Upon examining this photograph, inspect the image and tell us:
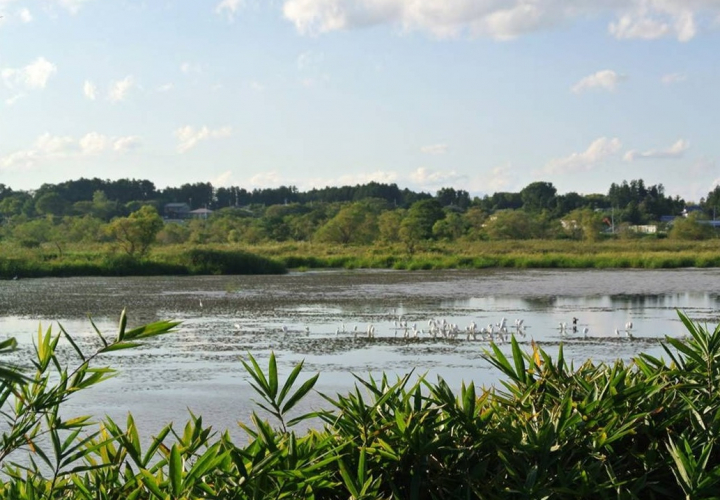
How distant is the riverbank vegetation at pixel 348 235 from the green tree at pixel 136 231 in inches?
2.6

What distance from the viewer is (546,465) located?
2693mm

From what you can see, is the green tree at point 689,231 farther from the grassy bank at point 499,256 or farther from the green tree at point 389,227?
the green tree at point 389,227

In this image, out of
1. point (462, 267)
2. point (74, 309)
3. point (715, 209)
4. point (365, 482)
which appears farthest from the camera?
point (715, 209)

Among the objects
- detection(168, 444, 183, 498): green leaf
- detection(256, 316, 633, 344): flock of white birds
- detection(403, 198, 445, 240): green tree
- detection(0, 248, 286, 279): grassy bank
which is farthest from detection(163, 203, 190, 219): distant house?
Result: detection(168, 444, 183, 498): green leaf

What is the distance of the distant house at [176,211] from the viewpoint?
12633 cm

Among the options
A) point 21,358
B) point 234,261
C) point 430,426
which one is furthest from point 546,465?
point 234,261

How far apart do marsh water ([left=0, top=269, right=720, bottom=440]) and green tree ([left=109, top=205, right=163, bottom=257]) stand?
785 centimetres

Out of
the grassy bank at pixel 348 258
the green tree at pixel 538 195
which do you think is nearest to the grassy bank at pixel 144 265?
the grassy bank at pixel 348 258

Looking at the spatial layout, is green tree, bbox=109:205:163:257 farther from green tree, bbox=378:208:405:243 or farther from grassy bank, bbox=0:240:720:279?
green tree, bbox=378:208:405:243

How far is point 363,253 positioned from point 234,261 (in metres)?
13.8

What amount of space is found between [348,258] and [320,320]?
30.7m

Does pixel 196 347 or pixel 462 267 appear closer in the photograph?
pixel 196 347

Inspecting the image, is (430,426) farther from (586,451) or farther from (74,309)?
(74,309)

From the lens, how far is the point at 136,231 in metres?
47.6
